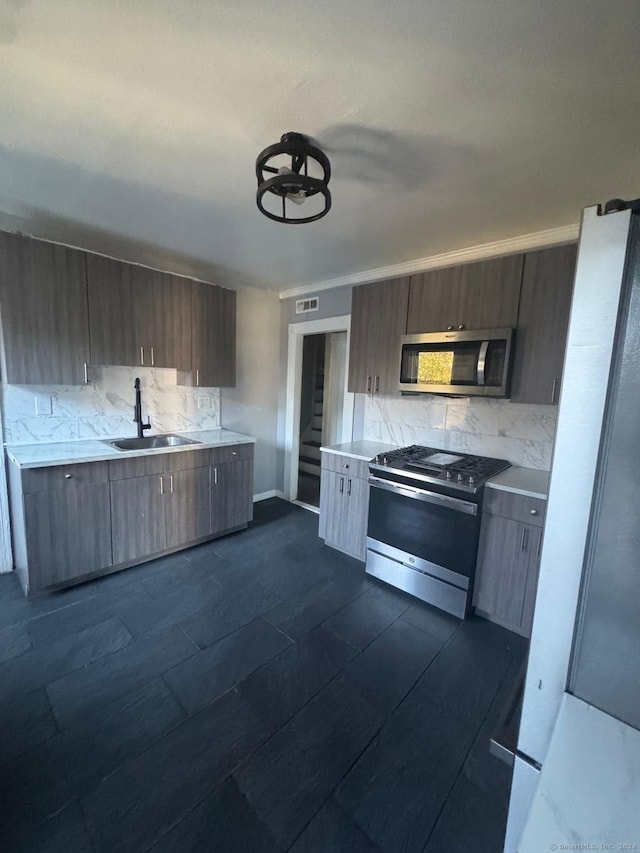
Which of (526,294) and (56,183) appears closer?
(56,183)

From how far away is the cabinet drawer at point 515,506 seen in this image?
2012 millimetres

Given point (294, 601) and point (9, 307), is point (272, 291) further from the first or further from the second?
point (294, 601)

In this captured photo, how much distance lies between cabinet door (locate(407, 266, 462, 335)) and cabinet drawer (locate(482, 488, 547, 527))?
47.8 inches

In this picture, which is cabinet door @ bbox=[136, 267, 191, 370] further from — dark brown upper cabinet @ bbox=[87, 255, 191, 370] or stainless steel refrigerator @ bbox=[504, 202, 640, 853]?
stainless steel refrigerator @ bbox=[504, 202, 640, 853]

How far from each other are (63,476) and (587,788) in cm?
276

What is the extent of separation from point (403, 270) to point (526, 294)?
116cm

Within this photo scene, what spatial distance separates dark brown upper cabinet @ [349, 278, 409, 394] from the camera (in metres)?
2.77

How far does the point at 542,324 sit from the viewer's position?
2.13 metres

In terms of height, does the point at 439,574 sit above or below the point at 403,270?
below

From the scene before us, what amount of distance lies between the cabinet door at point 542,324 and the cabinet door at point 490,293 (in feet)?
0.18

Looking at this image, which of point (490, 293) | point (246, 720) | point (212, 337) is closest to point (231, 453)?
point (212, 337)

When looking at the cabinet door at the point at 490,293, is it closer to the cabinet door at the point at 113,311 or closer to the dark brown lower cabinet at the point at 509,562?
the dark brown lower cabinet at the point at 509,562

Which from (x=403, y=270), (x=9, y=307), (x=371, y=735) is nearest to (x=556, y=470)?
(x=371, y=735)

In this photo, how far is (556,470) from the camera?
77 centimetres
